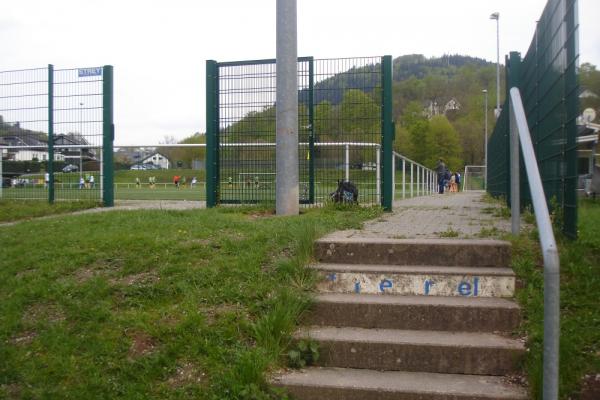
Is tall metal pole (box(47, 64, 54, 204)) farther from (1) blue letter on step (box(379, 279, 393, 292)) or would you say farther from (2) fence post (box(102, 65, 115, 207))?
(1) blue letter on step (box(379, 279, 393, 292))

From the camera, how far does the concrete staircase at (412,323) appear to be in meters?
3.55

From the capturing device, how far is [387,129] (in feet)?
30.2

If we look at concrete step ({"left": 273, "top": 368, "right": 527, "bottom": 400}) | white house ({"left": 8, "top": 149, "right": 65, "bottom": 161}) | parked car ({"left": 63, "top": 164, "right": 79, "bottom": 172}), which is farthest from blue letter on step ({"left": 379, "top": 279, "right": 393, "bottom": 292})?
white house ({"left": 8, "top": 149, "right": 65, "bottom": 161})

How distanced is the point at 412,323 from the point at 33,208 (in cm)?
828

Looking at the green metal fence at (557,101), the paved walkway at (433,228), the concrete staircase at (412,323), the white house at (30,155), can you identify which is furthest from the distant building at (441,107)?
the concrete staircase at (412,323)

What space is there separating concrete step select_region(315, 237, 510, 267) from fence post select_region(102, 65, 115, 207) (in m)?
7.21

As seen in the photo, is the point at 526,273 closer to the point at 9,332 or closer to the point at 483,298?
the point at 483,298

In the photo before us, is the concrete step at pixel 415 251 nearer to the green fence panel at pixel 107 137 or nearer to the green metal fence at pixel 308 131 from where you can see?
the green metal fence at pixel 308 131

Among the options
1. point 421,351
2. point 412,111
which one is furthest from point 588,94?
point 412,111

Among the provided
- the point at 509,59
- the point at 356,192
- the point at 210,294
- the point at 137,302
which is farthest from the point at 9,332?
the point at 509,59

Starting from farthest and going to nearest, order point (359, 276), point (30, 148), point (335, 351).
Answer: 1. point (30, 148)
2. point (359, 276)
3. point (335, 351)

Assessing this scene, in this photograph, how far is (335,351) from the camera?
390 centimetres

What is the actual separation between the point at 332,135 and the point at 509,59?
9.22ft

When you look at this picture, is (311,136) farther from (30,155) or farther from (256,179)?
(30,155)
